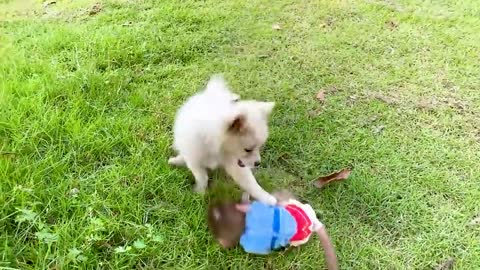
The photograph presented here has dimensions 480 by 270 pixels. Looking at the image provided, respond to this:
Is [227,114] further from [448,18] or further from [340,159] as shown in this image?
[448,18]

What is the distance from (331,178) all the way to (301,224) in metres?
0.53

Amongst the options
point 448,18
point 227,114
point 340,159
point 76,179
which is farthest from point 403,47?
point 76,179

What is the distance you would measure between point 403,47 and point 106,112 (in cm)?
234

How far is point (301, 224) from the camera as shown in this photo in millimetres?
2312

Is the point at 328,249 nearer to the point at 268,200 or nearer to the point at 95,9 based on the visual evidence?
the point at 268,200

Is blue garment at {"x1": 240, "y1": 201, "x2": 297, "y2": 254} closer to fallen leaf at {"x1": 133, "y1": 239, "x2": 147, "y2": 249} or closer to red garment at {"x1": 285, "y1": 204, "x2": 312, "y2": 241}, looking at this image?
red garment at {"x1": 285, "y1": 204, "x2": 312, "y2": 241}

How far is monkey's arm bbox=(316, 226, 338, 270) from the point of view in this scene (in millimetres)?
2260

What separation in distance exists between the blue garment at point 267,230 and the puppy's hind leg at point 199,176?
1.21 ft

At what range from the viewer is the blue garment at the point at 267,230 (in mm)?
2271

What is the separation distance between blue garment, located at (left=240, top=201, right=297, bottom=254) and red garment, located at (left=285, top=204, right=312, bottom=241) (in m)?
0.02

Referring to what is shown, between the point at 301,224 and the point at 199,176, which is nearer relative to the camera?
the point at 301,224

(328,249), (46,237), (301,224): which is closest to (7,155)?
(46,237)

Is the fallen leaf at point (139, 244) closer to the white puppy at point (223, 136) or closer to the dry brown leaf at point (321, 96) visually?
the white puppy at point (223, 136)

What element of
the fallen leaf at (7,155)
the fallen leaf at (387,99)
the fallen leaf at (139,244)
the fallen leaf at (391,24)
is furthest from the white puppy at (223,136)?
the fallen leaf at (391,24)
